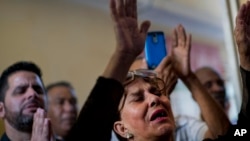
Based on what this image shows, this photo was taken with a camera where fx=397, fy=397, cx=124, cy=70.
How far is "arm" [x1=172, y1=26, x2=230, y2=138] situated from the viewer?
4.08ft

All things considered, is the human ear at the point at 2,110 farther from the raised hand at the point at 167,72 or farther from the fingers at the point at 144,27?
the fingers at the point at 144,27

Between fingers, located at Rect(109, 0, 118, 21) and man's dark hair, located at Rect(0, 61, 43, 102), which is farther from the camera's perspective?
man's dark hair, located at Rect(0, 61, 43, 102)

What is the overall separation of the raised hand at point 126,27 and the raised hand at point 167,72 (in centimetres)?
37

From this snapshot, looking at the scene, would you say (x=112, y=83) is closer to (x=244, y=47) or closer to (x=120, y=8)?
(x=120, y=8)

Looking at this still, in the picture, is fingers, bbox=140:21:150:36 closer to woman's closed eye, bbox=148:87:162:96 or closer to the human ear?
woman's closed eye, bbox=148:87:162:96

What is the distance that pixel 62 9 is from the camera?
216 centimetres

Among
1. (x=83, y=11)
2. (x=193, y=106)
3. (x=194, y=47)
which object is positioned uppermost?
(x=83, y=11)

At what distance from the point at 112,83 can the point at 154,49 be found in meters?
0.49

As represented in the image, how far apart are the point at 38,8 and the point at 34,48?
0.22 meters

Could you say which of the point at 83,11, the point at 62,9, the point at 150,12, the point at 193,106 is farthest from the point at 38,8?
the point at 193,106

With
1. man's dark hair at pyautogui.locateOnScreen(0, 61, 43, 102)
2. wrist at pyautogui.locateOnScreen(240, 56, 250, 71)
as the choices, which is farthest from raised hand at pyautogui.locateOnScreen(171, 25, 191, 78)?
man's dark hair at pyautogui.locateOnScreen(0, 61, 43, 102)

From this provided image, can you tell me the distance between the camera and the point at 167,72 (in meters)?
1.22

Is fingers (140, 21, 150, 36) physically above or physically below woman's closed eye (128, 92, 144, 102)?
above

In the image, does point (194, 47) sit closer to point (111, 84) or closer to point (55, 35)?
point (55, 35)
